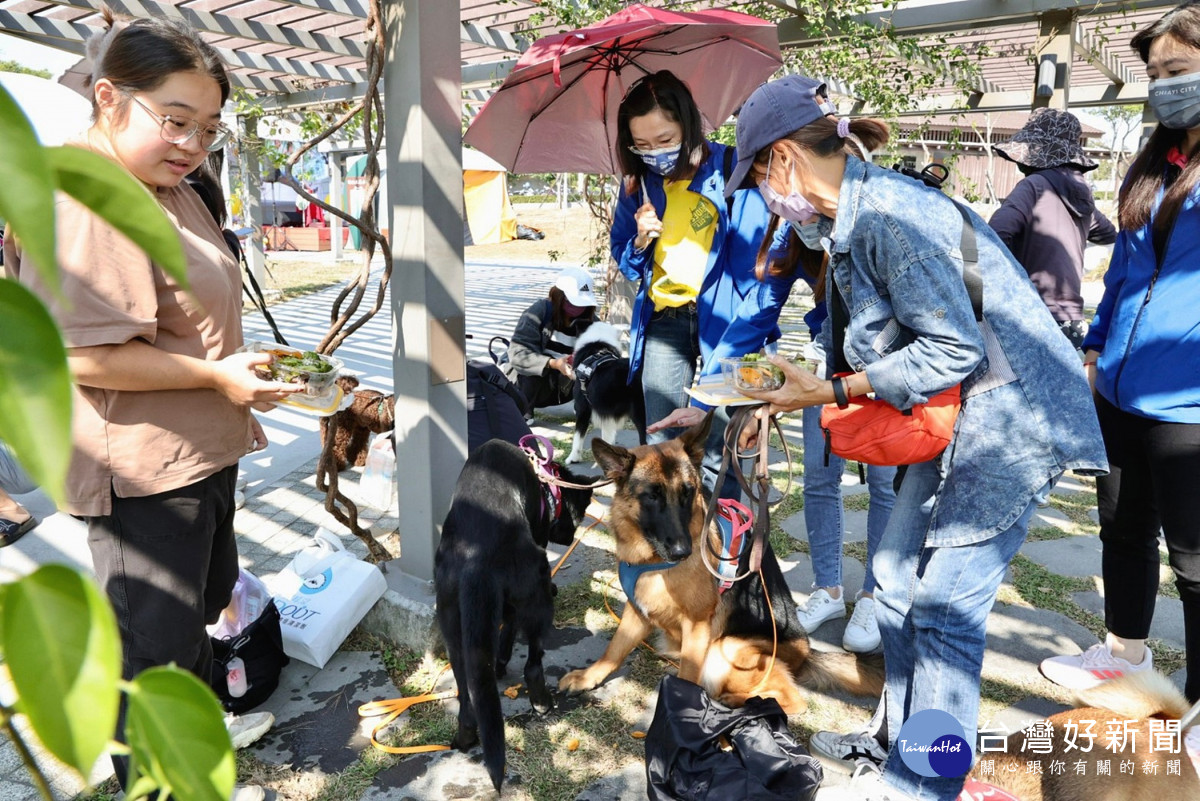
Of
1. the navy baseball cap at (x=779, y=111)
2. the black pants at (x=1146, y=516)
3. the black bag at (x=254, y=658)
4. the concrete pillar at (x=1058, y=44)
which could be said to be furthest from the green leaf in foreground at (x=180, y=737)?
the concrete pillar at (x=1058, y=44)

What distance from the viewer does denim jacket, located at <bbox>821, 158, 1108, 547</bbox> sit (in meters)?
1.92

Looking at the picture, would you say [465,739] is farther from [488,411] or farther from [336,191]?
[336,191]

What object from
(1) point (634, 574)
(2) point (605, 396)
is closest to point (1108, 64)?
(2) point (605, 396)

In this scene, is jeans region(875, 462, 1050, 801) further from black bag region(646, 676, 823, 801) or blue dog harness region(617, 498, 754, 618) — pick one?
blue dog harness region(617, 498, 754, 618)

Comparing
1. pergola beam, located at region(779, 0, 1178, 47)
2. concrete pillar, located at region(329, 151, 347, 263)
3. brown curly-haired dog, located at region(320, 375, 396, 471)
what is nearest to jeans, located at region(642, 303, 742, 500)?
brown curly-haired dog, located at region(320, 375, 396, 471)

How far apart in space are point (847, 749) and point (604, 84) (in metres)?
3.37

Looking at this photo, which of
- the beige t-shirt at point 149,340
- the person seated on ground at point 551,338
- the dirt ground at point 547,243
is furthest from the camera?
the dirt ground at point 547,243

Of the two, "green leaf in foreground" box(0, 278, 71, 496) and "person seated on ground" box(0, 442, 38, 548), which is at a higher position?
"green leaf in foreground" box(0, 278, 71, 496)

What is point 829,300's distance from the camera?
2.34m

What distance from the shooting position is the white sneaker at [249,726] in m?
2.72

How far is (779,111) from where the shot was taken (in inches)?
80.4

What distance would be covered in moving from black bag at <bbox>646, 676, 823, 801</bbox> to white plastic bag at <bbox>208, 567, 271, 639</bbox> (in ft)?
5.51

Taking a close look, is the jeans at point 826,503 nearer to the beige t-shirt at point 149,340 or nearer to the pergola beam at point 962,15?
the beige t-shirt at point 149,340
